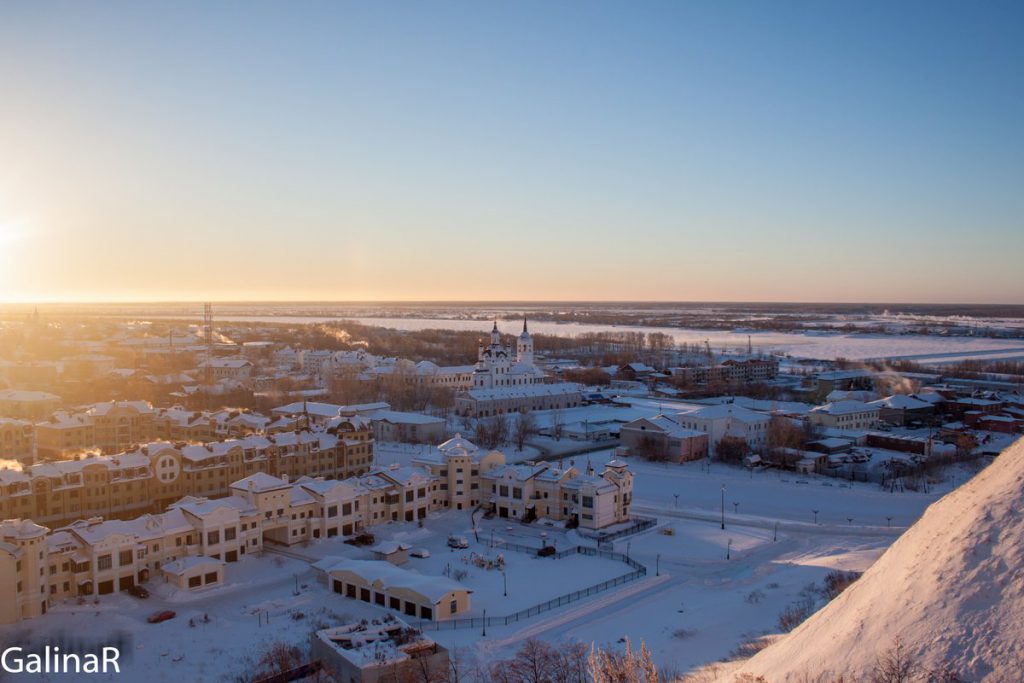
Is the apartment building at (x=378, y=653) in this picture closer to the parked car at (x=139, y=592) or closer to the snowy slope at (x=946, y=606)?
the parked car at (x=139, y=592)

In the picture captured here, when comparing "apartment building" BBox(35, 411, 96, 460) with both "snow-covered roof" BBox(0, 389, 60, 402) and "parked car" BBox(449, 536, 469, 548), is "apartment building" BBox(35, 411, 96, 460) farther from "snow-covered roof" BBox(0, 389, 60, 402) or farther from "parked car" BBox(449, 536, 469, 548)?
"parked car" BBox(449, 536, 469, 548)

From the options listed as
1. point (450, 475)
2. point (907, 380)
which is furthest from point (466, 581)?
point (907, 380)

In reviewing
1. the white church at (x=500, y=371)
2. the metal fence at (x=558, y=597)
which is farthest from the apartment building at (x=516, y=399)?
the metal fence at (x=558, y=597)

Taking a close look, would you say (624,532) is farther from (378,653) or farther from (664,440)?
(664,440)

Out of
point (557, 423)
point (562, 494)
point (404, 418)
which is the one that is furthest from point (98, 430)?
point (562, 494)

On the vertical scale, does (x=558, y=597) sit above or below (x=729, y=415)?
below
